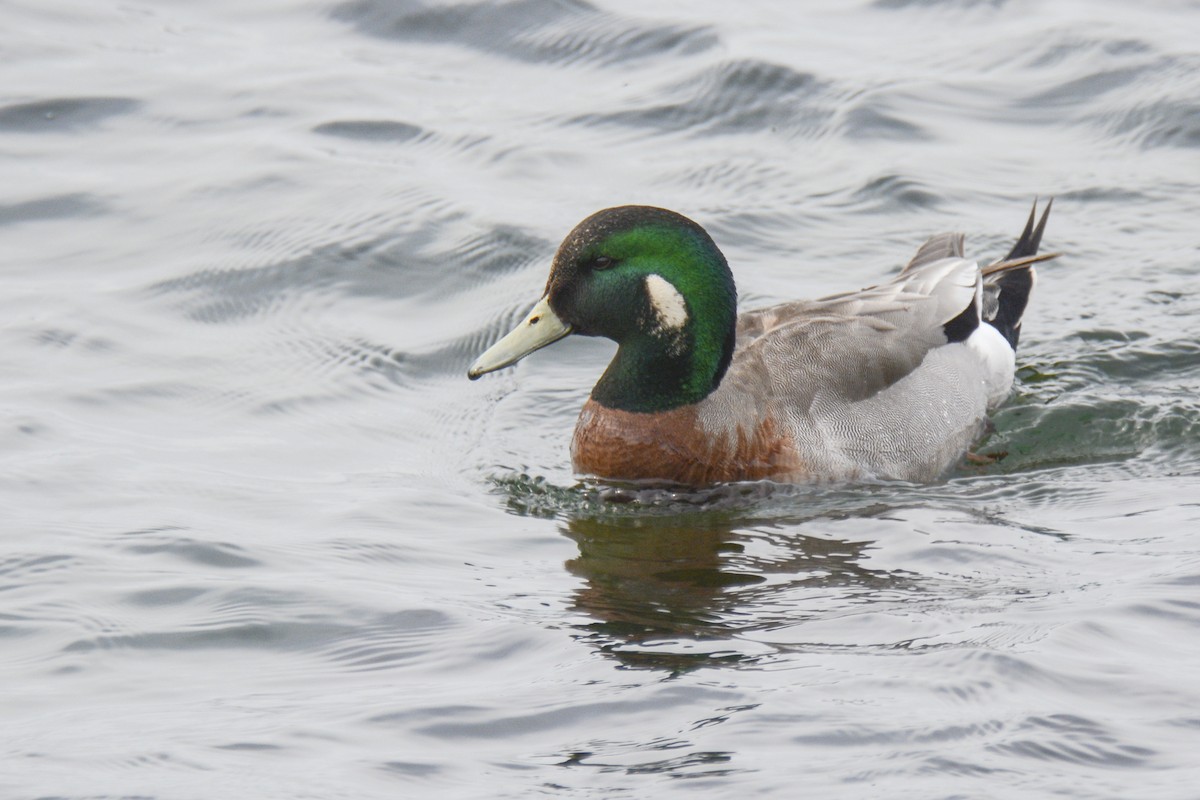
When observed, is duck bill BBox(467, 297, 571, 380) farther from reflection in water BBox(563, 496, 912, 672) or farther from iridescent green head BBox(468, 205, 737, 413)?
reflection in water BBox(563, 496, 912, 672)

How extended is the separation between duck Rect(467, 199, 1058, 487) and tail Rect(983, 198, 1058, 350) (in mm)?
1166

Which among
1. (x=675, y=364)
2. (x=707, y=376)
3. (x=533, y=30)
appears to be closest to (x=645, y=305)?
(x=675, y=364)

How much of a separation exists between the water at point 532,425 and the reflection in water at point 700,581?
0.08 feet

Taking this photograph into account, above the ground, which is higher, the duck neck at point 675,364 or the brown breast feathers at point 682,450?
the duck neck at point 675,364

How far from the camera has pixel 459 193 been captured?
1182 cm

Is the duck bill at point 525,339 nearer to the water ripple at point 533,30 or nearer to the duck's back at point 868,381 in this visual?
the duck's back at point 868,381

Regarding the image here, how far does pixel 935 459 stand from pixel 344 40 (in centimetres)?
776

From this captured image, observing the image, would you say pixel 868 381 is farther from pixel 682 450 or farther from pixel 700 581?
pixel 700 581

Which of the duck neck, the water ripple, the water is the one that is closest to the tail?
the water

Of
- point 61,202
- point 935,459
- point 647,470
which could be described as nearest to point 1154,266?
point 935,459

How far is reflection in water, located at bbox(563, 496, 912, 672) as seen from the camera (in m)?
6.18

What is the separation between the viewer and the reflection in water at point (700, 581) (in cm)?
618

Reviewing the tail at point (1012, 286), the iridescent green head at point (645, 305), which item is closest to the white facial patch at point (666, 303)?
the iridescent green head at point (645, 305)

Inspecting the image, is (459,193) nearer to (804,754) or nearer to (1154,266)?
(1154,266)
